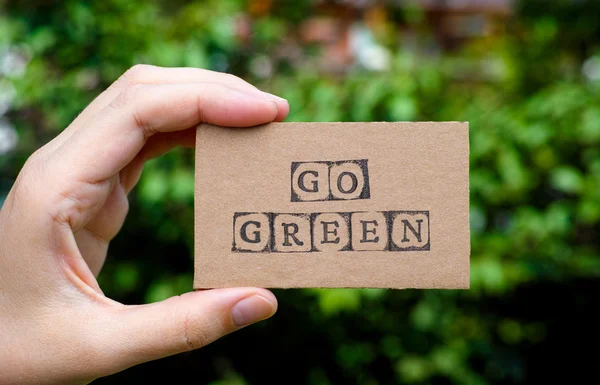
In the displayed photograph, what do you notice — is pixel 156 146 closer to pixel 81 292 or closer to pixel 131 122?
pixel 131 122

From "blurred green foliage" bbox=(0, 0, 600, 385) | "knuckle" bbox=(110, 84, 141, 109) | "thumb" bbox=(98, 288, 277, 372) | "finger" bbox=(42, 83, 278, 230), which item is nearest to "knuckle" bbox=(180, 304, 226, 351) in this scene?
"thumb" bbox=(98, 288, 277, 372)

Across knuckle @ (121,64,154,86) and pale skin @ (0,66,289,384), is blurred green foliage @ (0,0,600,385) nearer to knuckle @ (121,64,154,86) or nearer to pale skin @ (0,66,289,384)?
knuckle @ (121,64,154,86)

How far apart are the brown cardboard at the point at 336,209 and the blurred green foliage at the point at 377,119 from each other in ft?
Answer: 2.26

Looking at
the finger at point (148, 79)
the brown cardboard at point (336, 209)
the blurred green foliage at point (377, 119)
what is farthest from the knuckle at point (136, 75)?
the blurred green foliage at point (377, 119)

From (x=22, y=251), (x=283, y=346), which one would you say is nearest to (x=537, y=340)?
(x=283, y=346)

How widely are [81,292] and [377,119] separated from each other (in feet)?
3.43

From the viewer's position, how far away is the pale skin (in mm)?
897

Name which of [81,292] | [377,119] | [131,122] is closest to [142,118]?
[131,122]

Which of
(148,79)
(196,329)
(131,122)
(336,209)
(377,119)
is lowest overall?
(196,329)

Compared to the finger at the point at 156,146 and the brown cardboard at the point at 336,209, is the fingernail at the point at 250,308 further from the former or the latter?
the finger at the point at 156,146

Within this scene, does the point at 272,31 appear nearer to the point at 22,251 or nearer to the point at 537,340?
the point at 22,251

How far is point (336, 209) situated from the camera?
0.90 m

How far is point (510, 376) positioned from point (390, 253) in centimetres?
175

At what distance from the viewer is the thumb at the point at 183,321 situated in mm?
891
